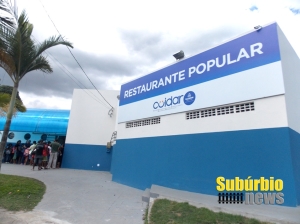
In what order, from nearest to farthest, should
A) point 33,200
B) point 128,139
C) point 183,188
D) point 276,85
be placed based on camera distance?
point 276,85, point 33,200, point 183,188, point 128,139

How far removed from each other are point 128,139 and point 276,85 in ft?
20.4

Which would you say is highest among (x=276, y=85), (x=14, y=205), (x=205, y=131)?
(x=276, y=85)

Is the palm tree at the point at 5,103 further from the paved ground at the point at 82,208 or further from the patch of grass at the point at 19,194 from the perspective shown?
the paved ground at the point at 82,208

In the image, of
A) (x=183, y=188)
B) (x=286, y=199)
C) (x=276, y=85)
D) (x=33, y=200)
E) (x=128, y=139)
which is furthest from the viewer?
(x=128, y=139)

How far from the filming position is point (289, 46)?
6.43 m

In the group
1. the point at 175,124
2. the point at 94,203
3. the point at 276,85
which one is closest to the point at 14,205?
the point at 94,203

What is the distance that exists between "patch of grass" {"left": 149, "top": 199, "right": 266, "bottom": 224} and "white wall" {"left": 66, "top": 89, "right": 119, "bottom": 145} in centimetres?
991

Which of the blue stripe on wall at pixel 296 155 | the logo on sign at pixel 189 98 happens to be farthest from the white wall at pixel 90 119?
the blue stripe on wall at pixel 296 155

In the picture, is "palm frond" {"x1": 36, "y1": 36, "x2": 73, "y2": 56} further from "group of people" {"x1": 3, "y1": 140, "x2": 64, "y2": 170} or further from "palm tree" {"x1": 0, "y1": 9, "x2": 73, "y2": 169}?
"group of people" {"x1": 3, "y1": 140, "x2": 64, "y2": 170}

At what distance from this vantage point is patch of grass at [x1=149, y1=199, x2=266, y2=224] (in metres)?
4.25

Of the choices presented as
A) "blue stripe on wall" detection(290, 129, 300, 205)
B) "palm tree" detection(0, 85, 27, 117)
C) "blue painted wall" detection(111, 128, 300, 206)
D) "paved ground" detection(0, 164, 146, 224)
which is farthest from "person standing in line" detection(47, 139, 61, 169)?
"blue stripe on wall" detection(290, 129, 300, 205)

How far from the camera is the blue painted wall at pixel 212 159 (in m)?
5.08

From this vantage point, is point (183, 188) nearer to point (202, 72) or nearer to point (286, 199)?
point (286, 199)

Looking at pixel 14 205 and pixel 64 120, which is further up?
pixel 64 120
